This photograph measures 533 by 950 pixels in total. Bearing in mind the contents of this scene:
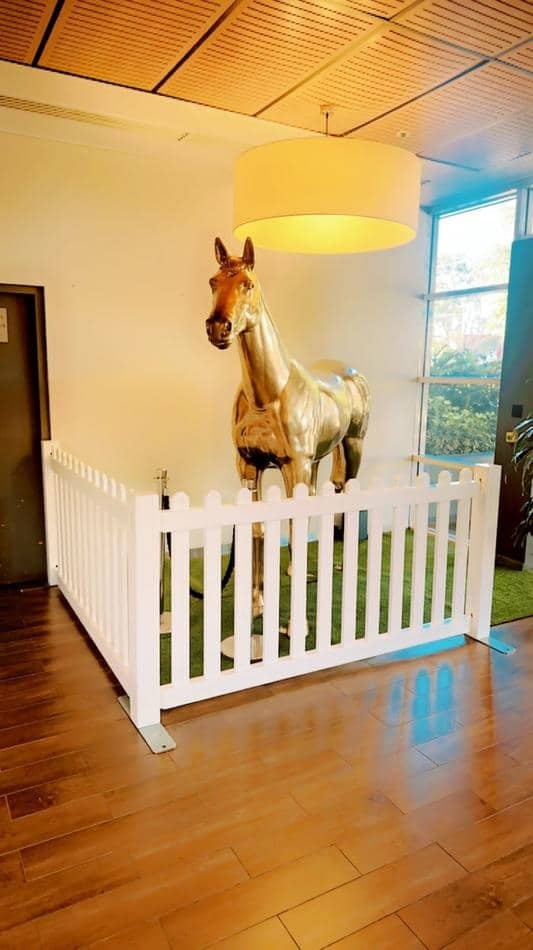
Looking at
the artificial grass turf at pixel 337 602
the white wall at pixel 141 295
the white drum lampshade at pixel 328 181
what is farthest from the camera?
the white wall at pixel 141 295

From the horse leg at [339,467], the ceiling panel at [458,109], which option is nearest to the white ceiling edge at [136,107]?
the ceiling panel at [458,109]

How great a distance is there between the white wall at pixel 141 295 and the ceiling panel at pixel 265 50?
100cm

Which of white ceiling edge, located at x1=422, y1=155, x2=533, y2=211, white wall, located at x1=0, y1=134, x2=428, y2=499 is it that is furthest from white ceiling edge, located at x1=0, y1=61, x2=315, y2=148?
white ceiling edge, located at x1=422, y1=155, x2=533, y2=211

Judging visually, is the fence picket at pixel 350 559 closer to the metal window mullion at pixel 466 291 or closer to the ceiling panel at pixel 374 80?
the ceiling panel at pixel 374 80

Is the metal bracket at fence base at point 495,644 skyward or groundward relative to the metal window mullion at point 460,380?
groundward

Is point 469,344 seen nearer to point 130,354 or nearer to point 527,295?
point 527,295

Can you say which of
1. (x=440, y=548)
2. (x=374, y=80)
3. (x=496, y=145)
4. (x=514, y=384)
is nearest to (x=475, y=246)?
(x=514, y=384)

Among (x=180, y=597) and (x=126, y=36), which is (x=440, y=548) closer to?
(x=180, y=597)

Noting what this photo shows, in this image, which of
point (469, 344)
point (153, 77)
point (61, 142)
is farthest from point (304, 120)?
point (469, 344)

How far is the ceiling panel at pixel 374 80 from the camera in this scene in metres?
2.65

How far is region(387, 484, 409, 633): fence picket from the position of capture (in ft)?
10.0

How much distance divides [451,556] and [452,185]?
109 inches

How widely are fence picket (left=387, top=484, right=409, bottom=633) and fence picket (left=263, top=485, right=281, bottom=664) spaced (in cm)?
63

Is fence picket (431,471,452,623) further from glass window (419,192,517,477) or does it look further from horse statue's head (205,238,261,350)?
glass window (419,192,517,477)
